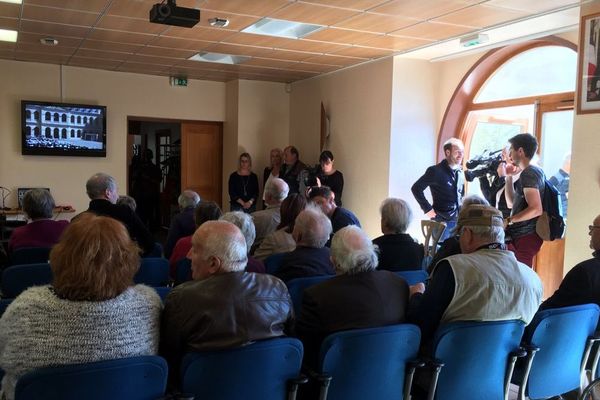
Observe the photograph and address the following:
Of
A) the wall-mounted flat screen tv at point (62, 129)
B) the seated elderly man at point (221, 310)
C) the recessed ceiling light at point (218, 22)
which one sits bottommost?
the seated elderly man at point (221, 310)

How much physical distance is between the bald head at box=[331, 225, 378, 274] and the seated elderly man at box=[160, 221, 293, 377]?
0.32 meters

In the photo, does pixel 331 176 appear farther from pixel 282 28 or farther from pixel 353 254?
pixel 353 254

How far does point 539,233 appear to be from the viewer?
14.1 feet

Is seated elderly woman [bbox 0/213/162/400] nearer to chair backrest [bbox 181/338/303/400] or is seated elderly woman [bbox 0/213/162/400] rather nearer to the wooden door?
chair backrest [bbox 181/338/303/400]

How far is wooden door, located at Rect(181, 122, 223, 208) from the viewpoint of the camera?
8.74 metres

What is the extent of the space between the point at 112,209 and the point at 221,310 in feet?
7.75

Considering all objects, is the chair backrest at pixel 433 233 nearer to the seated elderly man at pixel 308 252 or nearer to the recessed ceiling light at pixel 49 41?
the seated elderly man at pixel 308 252

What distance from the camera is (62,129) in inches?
295

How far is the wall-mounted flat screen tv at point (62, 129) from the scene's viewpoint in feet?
23.9

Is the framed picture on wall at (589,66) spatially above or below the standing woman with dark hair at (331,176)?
above

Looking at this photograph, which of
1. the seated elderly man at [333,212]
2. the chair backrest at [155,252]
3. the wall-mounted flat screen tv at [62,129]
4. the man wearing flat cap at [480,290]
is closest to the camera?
the man wearing flat cap at [480,290]

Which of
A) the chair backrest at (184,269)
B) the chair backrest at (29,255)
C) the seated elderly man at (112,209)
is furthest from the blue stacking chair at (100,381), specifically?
the seated elderly man at (112,209)

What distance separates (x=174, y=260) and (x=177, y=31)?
280 centimetres

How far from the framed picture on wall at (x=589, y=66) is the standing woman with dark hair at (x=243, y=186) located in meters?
4.94
